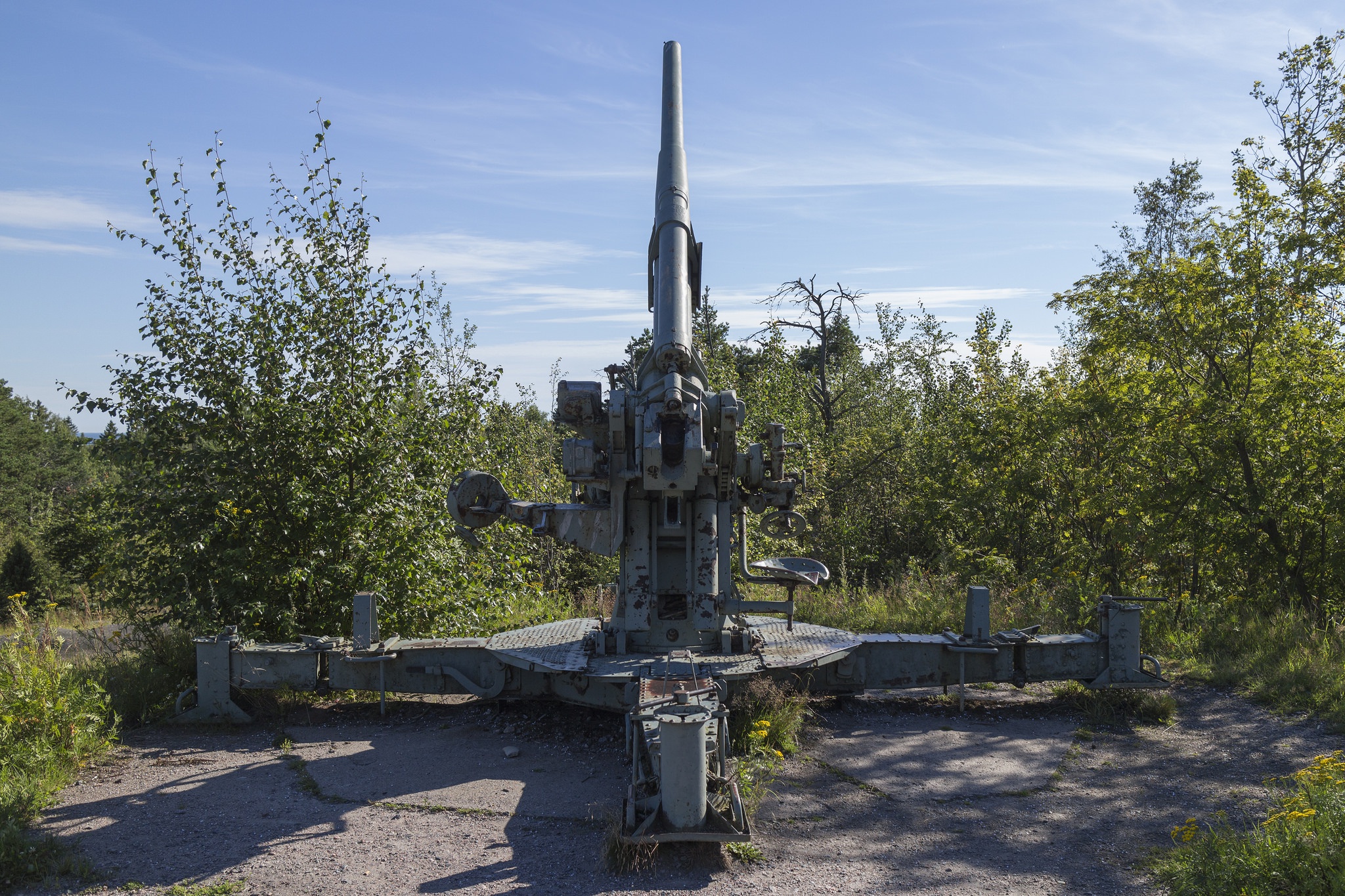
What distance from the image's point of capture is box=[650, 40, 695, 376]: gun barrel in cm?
660

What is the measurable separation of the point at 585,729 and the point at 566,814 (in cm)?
170

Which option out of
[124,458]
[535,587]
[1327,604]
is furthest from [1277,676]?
[124,458]

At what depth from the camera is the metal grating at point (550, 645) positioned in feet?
21.3

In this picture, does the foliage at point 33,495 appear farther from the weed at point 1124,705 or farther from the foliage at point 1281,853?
the foliage at point 1281,853

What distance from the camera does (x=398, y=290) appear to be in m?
8.30

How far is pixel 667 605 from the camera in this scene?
692 centimetres

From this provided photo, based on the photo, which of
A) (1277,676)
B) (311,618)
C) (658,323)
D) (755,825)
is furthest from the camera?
(311,618)

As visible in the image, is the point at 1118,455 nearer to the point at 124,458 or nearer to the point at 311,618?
the point at 311,618

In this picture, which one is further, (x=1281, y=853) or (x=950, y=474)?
(x=950, y=474)

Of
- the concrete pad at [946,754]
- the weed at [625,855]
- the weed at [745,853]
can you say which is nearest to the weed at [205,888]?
the weed at [625,855]

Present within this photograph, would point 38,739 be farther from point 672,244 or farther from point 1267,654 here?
point 1267,654

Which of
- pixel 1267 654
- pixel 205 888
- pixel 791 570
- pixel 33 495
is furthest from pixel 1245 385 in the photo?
pixel 33 495

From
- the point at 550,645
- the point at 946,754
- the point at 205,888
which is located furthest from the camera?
the point at 550,645

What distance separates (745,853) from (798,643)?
2714 mm
